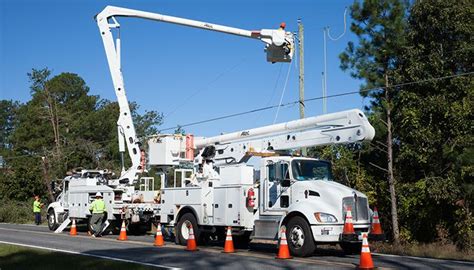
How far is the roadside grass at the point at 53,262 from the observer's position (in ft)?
39.9

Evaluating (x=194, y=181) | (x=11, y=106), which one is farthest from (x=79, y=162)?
(x=11, y=106)

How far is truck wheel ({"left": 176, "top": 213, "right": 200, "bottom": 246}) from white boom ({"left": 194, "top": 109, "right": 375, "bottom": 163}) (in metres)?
2.06

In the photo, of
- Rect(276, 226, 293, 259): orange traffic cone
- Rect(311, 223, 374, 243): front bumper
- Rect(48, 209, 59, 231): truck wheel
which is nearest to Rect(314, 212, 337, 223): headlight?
Rect(311, 223, 374, 243): front bumper

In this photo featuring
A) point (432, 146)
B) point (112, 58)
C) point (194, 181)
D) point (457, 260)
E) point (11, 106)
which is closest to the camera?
point (457, 260)

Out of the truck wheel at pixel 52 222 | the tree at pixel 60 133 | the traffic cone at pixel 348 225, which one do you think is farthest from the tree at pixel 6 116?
the traffic cone at pixel 348 225

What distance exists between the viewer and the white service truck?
1512 centimetres

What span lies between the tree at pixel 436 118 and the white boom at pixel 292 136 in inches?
233

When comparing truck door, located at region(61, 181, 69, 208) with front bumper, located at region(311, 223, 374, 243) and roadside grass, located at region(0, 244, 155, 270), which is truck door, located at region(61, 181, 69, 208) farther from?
front bumper, located at region(311, 223, 374, 243)

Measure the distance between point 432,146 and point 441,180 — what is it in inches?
50.2

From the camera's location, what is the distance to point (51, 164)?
50.1m

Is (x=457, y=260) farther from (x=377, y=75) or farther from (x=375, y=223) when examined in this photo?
(x=377, y=75)

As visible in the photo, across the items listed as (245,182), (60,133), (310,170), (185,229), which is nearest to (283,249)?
(310,170)

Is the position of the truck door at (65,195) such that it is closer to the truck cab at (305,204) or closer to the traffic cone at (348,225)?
the truck cab at (305,204)

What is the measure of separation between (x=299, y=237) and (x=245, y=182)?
3112mm
